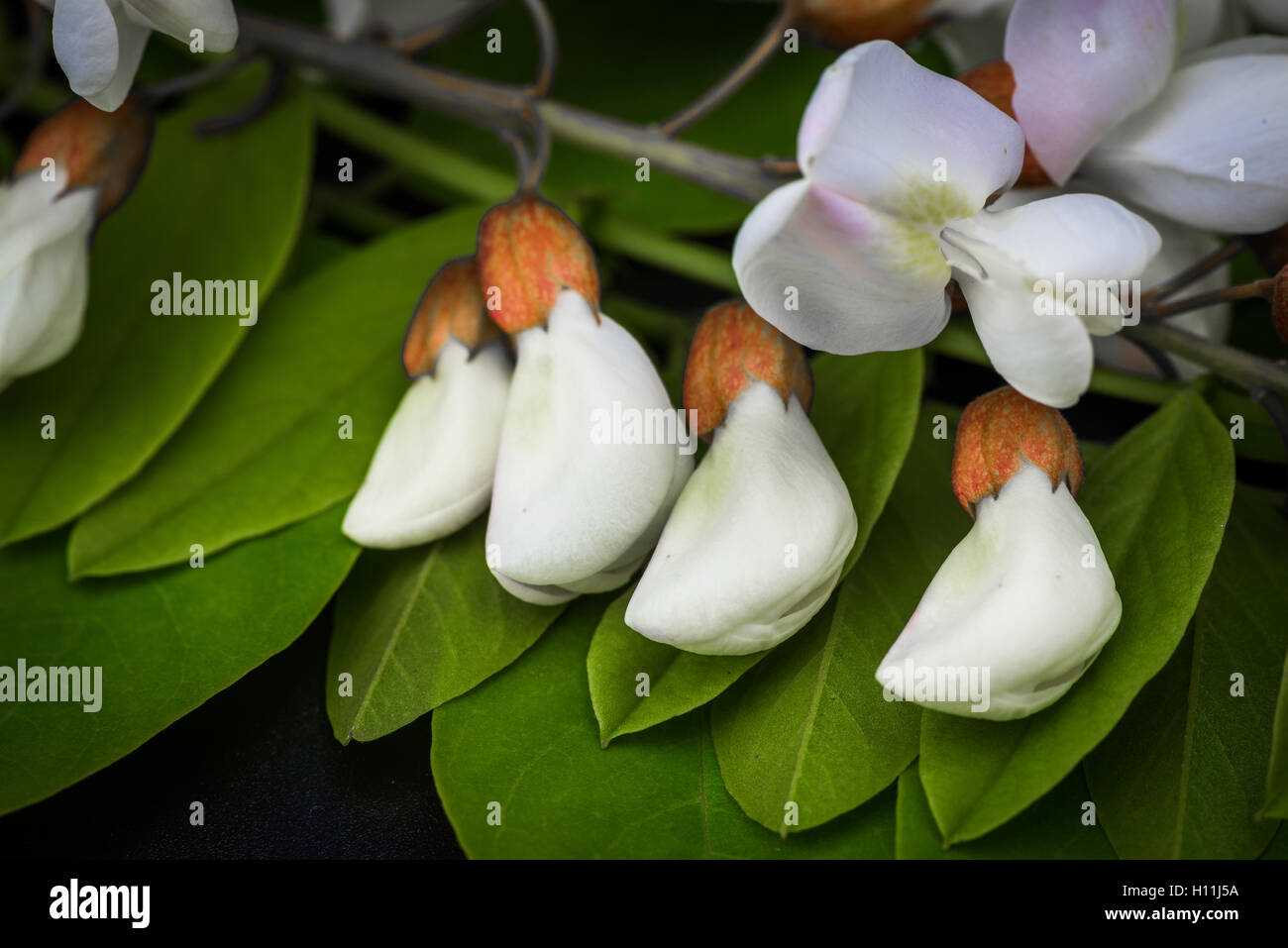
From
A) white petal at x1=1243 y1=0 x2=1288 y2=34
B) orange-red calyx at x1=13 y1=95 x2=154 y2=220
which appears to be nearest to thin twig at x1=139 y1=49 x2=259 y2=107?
orange-red calyx at x1=13 y1=95 x2=154 y2=220

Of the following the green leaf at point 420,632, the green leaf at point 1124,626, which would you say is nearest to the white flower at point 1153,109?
the green leaf at point 1124,626

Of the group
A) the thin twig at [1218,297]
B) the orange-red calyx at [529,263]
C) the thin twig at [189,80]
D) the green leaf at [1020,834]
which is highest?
the thin twig at [189,80]

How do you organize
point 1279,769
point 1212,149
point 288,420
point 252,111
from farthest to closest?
point 252,111, point 288,420, point 1212,149, point 1279,769

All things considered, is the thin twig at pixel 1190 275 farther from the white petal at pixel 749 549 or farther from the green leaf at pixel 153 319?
the green leaf at pixel 153 319

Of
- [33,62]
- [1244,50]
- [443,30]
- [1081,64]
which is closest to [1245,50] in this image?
[1244,50]

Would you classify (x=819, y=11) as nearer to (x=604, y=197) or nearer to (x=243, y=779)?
(x=604, y=197)

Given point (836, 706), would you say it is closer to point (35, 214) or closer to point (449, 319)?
point (449, 319)
